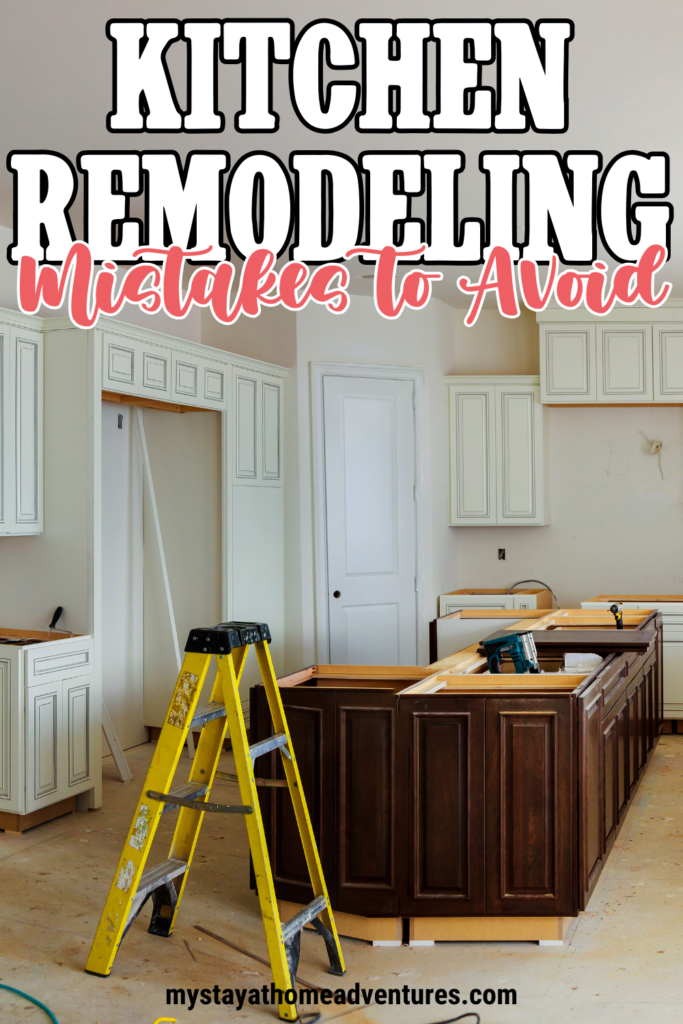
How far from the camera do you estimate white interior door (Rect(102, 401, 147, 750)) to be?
5551mm

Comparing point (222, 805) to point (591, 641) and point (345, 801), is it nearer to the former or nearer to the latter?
point (345, 801)

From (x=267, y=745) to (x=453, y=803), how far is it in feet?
2.21

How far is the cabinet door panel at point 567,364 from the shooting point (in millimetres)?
6496

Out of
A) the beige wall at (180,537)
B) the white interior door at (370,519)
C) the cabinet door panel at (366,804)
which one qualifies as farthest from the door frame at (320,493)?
the cabinet door panel at (366,804)

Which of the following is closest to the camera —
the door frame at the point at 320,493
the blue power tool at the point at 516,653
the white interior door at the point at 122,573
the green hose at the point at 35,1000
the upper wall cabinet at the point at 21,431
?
the green hose at the point at 35,1000

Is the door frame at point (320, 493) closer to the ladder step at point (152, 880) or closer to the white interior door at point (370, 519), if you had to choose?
the white interior door at point (370, 519)

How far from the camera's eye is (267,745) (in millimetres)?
2742

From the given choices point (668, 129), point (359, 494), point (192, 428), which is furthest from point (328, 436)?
point (668, 129)

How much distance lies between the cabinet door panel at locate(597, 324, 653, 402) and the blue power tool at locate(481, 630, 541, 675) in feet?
10.6

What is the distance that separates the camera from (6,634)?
4570 millimetres

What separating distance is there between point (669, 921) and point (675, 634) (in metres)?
2.96

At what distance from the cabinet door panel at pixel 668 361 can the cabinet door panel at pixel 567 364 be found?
0.43 metres

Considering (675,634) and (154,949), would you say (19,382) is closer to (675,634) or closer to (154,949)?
(154,949)

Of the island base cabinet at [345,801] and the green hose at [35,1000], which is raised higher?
the island base cabinet at [345,801]
